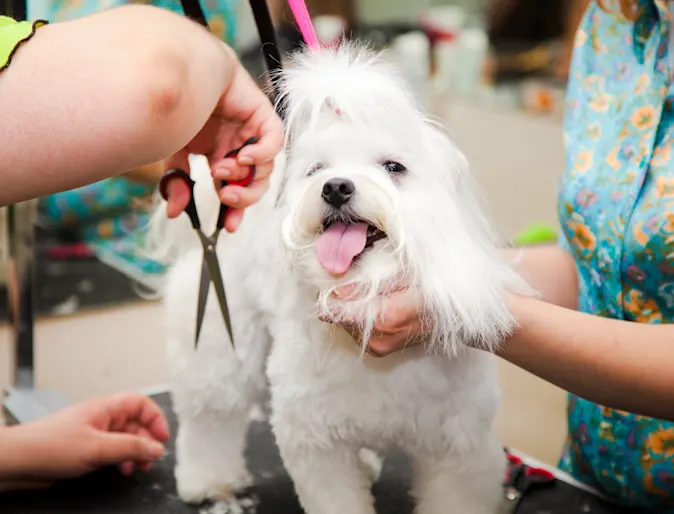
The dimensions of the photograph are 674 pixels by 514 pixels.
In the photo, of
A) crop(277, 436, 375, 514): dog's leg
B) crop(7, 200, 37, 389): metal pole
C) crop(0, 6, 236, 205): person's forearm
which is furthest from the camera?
crop(7, 200, 37, 389): metal pole

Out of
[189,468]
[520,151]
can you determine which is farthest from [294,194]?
[520,151]

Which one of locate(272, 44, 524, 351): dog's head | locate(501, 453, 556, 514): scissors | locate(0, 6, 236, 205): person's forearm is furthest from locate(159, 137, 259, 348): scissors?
locate(501, 453, 556, 514): scissors

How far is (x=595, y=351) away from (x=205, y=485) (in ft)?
1.48

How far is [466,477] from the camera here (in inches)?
27.3

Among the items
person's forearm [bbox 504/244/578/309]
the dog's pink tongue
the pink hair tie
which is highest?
the pink hair tie

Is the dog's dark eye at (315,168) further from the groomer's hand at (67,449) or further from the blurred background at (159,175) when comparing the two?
the groomer's hand at (67,449)

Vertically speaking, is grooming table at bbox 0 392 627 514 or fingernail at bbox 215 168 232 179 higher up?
fingernail at bbox 215 168 232 179

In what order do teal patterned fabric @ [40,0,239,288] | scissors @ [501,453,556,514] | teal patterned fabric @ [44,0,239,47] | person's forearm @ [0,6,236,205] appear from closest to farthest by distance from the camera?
person's forearm @ [0,6,236,205]
scissors @ [501,453,556,514]
teal patterned fabric @ [44,0,239,47]
teal patterned fabric @ [40,0,239,288]

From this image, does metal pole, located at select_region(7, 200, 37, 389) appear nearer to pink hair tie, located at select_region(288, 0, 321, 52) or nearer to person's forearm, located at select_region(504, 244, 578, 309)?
pink hair tie, located at select_region(288, 0, 321, 52)

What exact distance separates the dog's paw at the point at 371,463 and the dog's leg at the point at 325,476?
0.12m

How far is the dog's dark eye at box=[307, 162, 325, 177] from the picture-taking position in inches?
25.8

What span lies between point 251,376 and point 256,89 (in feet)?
1.07

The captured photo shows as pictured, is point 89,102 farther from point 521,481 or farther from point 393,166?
point 521,481

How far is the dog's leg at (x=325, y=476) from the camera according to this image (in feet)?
2.27
